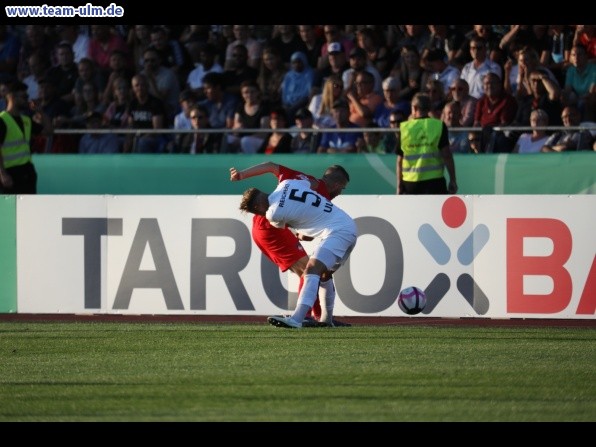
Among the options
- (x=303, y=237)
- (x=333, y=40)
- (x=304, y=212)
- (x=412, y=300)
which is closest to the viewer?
(x=304, y=212)

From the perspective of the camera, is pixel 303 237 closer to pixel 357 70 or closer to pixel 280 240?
pixel 280 240

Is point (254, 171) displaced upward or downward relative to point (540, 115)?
downward

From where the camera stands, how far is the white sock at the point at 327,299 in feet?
40.4

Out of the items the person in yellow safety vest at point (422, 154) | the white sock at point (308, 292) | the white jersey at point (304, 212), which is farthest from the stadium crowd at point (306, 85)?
the white sock at point (308, 292)

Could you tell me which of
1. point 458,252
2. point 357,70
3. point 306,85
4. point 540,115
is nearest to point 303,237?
point 458,252

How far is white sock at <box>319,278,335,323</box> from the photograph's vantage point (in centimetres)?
1233

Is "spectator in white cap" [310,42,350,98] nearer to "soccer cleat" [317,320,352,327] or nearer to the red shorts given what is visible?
the red shorts

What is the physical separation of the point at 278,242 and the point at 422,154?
292cm

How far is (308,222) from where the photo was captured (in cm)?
1184

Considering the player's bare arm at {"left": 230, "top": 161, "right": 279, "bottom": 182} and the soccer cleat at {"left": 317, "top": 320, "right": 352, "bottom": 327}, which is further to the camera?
the soccer cleat at {"left": 317, "top": 320, "right": 352, "bottom": 327}

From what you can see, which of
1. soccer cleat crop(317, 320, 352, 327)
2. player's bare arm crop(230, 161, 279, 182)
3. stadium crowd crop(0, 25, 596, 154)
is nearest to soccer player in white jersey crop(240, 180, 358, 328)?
player's bare arm crop(230, 161, 279, 182)

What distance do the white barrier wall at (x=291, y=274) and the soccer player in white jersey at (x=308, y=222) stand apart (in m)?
1.45

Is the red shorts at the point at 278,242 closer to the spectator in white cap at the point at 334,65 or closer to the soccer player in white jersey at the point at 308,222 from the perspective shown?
the soccer player in white jersey at the point at 308,222

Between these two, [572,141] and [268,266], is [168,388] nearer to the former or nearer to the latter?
[268,266]
